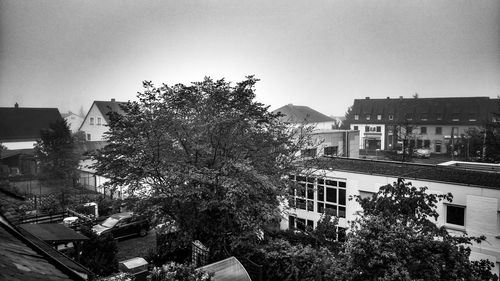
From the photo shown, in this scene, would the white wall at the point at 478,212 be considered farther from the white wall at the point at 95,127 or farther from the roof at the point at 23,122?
the roof at the point at 23,122

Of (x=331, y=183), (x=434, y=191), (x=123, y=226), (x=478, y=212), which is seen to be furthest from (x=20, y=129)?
(x=478, y=212)

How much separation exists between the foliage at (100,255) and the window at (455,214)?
1460cm

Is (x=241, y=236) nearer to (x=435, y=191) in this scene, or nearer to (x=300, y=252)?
(x=300, y=252)

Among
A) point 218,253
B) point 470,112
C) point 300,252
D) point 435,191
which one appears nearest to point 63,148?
point 218,253

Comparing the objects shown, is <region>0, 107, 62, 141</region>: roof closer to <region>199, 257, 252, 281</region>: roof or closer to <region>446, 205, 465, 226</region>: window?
<region>199, 257, 252, 281</region>: roof

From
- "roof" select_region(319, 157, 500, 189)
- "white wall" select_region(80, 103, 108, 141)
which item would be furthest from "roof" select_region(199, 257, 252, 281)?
"white wall" select_region(80, 103, 108, 141)

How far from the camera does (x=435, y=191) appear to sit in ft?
49.9

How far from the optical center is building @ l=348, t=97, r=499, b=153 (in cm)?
5475

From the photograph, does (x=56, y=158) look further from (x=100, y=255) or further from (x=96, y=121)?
(x=100, y=255)

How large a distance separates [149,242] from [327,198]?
33.5 feet

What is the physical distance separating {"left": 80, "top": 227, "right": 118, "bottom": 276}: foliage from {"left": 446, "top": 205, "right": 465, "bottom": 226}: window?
1460cm

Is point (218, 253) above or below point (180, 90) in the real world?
below

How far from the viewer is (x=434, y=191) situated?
1523 centimetres

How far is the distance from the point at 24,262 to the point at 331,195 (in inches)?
691
